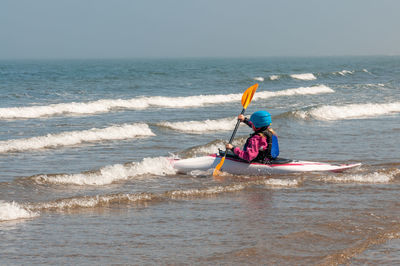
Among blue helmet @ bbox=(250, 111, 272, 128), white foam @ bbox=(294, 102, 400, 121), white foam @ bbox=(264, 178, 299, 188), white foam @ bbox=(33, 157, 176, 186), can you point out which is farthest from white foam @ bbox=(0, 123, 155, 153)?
white foam @ bbox=(294, 102, 400, 121)

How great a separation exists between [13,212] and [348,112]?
52.2 ft

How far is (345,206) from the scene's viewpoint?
719cm

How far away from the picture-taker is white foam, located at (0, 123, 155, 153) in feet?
41.5

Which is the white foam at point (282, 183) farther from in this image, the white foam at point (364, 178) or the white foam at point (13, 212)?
the white foam at point (13, 212)

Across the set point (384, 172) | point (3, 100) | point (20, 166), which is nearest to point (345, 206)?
point (384, 172)

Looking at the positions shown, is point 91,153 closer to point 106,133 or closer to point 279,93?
point 106,133

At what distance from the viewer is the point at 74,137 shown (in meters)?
13.9

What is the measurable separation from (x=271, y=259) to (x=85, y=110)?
17911 mm

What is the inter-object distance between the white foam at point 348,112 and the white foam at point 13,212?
1340 centimetres

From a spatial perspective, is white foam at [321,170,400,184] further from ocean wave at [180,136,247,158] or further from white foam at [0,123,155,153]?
white foam at [0,123,155,153]

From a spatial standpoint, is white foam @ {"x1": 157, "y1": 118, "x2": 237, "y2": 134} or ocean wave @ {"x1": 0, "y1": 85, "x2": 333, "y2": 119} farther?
ocean wave @ {"x1": 0, "y1": 85, "x2": 333, "y2": 119}

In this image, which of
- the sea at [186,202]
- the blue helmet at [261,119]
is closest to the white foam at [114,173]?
the sea at [186,202]

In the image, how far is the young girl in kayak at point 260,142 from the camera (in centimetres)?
934

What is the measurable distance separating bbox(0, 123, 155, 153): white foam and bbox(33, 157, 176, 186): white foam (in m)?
3.67
